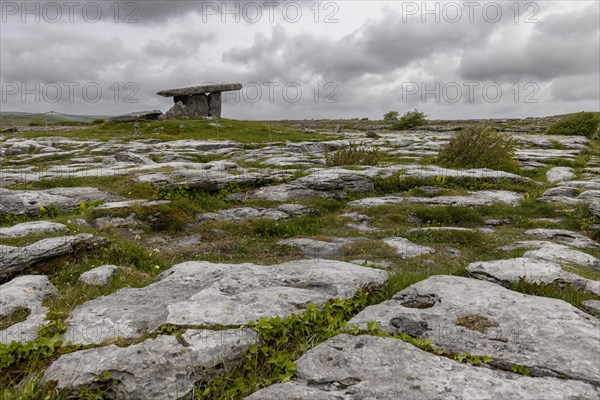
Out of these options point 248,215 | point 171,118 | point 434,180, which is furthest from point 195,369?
point 171,118

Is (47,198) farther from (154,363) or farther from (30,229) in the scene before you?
(154,363)

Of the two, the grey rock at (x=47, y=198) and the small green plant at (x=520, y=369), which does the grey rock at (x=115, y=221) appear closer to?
the grey rock at (x=47, y=198)

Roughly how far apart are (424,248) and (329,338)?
7.24 m

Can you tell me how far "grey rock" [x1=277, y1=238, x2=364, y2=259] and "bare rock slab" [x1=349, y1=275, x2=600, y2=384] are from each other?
4770 millimetres

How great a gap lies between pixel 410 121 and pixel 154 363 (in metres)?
86.4

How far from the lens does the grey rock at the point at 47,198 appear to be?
1444cm

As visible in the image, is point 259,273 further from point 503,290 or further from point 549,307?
point 549,307

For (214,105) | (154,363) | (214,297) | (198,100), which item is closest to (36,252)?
(214,297)

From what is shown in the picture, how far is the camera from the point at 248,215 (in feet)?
51.8

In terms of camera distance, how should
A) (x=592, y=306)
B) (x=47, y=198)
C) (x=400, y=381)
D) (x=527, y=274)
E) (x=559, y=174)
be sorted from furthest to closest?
(x=559, y=174) → (x=47, y=198) → (x=527, y=274) → (x=592, y=306) → (x=400, y=381)

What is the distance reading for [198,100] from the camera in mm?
64812

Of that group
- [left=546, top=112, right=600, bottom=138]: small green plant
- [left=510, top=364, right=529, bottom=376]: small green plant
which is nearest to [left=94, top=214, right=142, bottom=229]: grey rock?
[left=510, top=364, right=529, bottom=376]: small green plant

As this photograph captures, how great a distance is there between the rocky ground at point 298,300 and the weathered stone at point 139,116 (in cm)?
4692

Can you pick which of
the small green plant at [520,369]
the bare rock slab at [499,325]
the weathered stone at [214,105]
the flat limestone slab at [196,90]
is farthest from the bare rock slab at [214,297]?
the weathered stone at [214,105]
